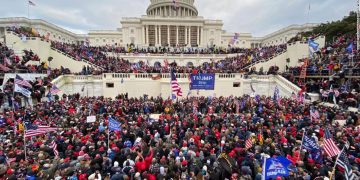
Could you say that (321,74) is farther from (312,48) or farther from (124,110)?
(124,110)

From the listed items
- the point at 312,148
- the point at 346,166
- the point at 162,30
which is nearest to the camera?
the point at 346,166

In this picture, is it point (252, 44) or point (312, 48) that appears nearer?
point (312, 48)

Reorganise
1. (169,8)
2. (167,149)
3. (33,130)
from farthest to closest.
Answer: (169,8) → (33,130) → (167,149)

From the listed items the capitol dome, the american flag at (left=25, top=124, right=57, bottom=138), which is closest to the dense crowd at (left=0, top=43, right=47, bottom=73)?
the american flag at (left=25, top=124, right=57, bottom=138)

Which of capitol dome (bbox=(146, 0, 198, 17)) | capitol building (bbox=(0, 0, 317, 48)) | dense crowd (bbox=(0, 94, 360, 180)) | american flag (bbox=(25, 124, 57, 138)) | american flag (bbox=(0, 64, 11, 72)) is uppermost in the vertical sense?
capitol dome (bbox=(146, 0, 198, 17))

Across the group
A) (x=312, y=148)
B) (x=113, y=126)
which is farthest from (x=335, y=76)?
(x=113, y=126)

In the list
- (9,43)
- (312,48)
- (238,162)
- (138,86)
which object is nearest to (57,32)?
(9,43)

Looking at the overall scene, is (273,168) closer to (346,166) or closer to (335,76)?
(346,166)

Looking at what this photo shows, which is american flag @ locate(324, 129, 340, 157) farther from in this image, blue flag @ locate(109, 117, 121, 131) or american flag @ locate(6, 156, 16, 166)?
american flag @ locate(6, 156, 16, 166)

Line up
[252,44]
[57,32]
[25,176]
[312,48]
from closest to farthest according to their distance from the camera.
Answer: [25,176] → [312,48] → [57,32] → [252,44]

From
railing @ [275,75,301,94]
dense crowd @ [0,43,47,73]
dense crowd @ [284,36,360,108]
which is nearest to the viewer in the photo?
dense crowd @ [284,36,360,108]

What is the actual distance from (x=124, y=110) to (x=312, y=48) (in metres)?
22.6

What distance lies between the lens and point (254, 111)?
59.5ft

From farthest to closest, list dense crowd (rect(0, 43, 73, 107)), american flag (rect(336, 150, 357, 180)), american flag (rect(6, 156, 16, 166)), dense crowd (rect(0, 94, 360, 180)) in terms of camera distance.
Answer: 1. dense crowd (rect(0, 43, 73, 107))
2. american flag (rect(6, 156, 16, 166))
3. dense crowd (rect(0, 94, 360, 180))
4. american flag (rect(336, 150, 357, 180))
